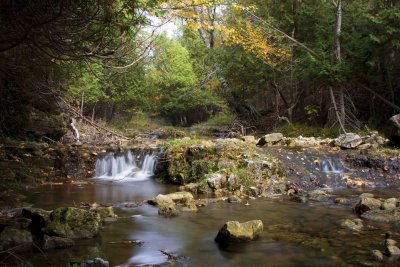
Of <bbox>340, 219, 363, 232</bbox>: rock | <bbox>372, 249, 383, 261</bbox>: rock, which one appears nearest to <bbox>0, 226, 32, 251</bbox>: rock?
<bbox>372, 249, 383, 261</bbox>: rock

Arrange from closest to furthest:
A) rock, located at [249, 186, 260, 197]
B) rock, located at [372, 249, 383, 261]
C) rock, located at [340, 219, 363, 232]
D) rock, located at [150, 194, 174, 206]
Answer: rock, located at [372, 249, 383, 261], rock, located at [340, 219, 363, 232], rock, located at [150, 194, 174, 206], rock, located at [249, 186, 260, 197]

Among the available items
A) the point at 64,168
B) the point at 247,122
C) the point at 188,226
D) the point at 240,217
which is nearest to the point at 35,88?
the point at 188,226

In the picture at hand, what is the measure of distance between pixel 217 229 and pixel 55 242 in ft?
9.04

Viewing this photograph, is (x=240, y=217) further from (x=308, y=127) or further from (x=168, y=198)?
(x=308, y=127)

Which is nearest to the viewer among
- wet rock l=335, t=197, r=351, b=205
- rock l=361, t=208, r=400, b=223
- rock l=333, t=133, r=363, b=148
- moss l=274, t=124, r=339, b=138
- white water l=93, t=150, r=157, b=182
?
rock l=361, t=208, r=400, b=223

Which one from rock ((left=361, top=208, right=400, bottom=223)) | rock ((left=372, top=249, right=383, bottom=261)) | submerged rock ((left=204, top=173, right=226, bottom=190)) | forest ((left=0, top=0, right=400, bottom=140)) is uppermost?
forest ((left=0, top=0, right=400, bottom=140))

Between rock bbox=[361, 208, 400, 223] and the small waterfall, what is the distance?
420 centimetres

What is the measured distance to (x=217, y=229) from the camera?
709 centimetres

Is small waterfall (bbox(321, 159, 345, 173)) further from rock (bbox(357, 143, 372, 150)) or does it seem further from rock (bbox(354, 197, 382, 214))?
rock (bbox(354, 197, 382, 214))

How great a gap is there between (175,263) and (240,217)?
2693 millimetres

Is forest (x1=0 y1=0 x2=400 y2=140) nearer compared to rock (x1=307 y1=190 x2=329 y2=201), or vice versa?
forest (x1=0 y1=0 x2=400 y2=140)

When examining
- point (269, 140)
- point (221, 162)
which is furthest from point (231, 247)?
point (269, 140)

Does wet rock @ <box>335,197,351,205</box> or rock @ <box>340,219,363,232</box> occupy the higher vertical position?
wet rock @ <box>335,197,351,205</box>

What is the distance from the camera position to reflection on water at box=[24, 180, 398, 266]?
550 centimetres
